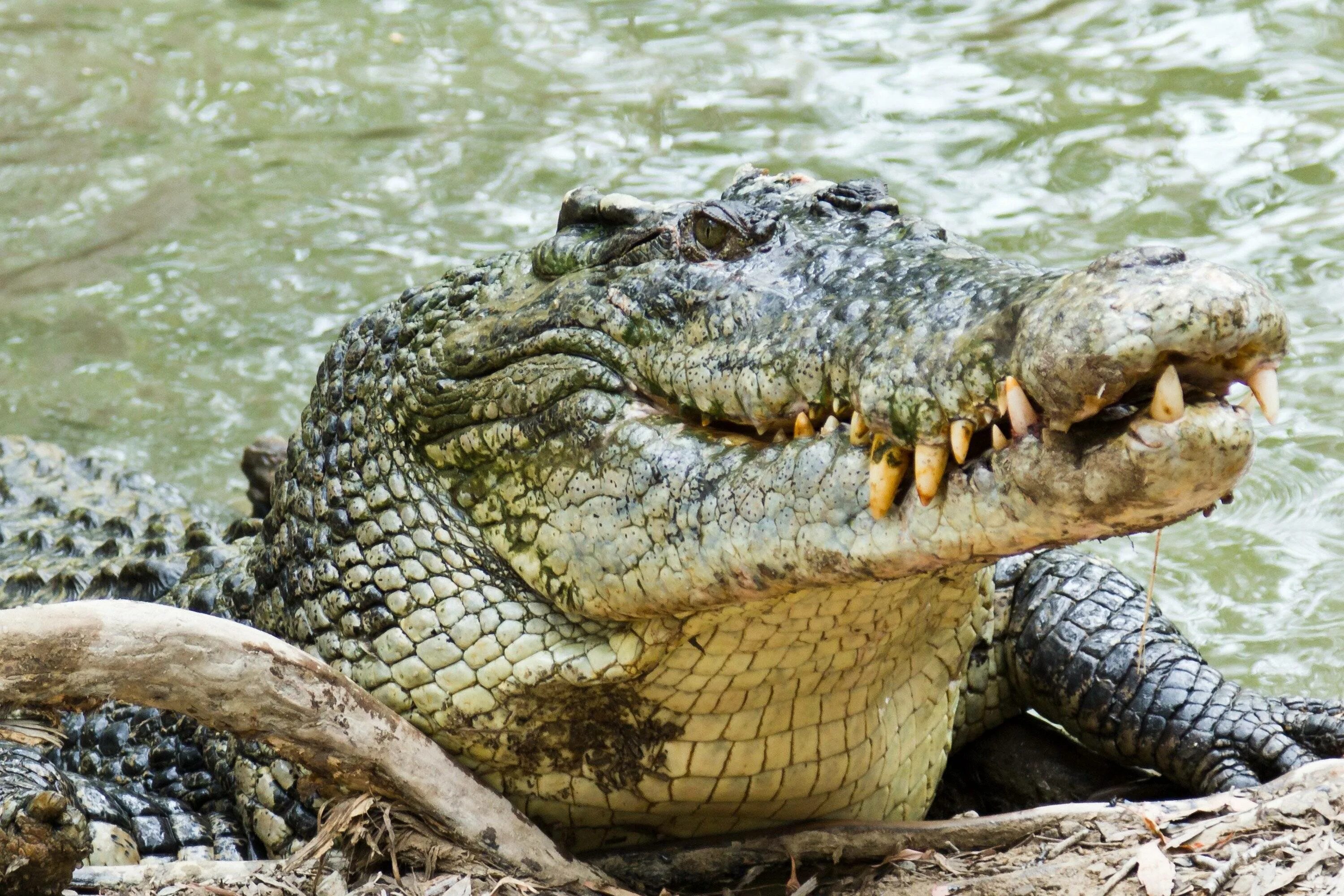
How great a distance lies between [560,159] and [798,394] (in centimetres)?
603

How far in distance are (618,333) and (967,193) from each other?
5018mm

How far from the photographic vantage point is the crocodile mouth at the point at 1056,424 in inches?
75.2

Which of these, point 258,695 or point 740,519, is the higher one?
point 740,519

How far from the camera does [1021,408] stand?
202 cm

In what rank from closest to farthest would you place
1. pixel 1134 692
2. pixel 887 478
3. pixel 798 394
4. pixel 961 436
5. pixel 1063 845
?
1. pixel 961 436
2. pixel 887 478
3. pixel 798 394
4. pixel 1063 845
5. pixel 1134 692

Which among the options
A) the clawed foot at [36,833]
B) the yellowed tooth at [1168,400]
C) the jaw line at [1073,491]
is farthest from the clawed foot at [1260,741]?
the clawed foot at [36,833]

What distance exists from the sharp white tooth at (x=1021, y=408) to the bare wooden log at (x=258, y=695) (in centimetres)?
134

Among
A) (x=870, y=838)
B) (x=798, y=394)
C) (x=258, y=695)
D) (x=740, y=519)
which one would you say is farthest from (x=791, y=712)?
(x=258, y=695)

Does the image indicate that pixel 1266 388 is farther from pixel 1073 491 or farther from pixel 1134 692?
pixel 1134 692

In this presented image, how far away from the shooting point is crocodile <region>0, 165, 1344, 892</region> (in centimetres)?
199

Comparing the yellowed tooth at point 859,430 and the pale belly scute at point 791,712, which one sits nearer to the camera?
the yellowed tooth at point 859,430

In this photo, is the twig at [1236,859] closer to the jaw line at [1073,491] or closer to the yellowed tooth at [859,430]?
the jaw line at [1073,491]

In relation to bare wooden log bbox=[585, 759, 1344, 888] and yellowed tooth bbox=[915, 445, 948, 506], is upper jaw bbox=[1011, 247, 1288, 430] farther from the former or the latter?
bare wooden log bbox=[585, 759, 1344, 888]

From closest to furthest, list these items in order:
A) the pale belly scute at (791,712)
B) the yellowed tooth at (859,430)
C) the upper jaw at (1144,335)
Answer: the upper jaw at (1144,335) → the yellowed tooth at (859,430) → the pale belly scute at (791,712)
